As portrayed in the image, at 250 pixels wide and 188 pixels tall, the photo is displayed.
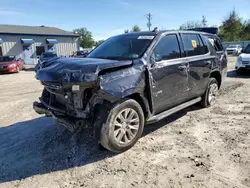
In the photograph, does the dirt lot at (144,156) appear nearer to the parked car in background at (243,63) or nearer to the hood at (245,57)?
the parked car in background at (243,63)

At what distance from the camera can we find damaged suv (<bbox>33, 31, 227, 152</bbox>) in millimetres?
3283

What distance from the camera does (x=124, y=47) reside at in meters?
4.34

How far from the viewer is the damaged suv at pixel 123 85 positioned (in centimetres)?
328

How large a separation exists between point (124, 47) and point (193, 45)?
174 centimetres

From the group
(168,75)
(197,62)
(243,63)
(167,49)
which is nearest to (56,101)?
(168,75)

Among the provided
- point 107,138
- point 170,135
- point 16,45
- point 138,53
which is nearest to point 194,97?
point 170,135

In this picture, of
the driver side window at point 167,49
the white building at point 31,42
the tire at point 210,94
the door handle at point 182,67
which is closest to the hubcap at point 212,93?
the tire at point 210,94

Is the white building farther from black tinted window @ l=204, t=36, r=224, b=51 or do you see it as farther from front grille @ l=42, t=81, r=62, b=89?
front grille @ l=42, t=81, r=62, b=89

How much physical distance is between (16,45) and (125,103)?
2621cm

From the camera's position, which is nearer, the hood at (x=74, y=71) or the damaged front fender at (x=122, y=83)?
the hood at (x=74, y=71)

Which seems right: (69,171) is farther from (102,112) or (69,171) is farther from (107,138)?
(102,112)

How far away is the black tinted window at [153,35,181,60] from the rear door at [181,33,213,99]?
33 centimetres

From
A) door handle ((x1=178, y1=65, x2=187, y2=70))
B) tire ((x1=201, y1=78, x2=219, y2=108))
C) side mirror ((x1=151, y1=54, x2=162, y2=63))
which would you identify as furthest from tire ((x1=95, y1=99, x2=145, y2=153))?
tire ((x1=201, y1=78, x2=219, y2=108))

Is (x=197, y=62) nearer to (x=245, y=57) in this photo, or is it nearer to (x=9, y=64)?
(x=245, y=57)
